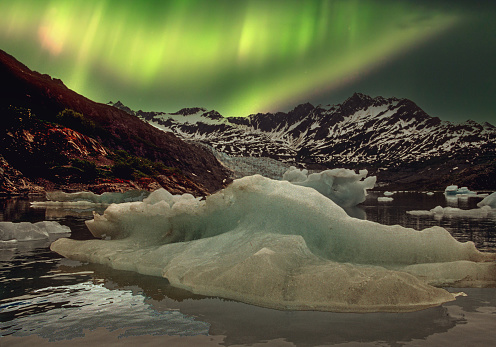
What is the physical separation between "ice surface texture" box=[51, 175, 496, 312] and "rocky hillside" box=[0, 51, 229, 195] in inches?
2261

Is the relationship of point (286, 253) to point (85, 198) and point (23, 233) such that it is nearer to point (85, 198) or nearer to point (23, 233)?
point (23, 233)

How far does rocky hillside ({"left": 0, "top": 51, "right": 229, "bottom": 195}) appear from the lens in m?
63.4

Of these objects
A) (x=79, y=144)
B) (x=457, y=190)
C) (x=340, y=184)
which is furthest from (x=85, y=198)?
(x=457, y=190)

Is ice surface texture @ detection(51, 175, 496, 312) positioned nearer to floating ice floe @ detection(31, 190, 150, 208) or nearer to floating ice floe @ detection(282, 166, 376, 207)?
floating ice floe @ detection(282, 166, 376, 207)

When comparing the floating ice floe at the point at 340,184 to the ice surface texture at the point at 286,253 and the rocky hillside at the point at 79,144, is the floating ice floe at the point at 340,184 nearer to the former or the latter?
the ice surface texture at the point at 286,253

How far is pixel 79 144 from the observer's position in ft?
248

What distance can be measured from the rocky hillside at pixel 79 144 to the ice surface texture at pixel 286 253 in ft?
188

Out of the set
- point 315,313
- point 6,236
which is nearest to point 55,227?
point 6,236

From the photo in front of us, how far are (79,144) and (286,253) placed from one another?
255 feet

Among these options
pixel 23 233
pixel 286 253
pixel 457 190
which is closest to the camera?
pixel 286 253

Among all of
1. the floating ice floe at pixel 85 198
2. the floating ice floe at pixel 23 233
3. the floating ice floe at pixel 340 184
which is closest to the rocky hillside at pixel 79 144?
the floating ice floe at pixel 85 198

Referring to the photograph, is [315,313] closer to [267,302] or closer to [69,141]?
[267,302]

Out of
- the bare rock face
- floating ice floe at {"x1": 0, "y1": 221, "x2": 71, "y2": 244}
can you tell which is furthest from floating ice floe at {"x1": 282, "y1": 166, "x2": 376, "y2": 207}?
the bare rock face

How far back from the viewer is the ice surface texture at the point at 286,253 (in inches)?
267
